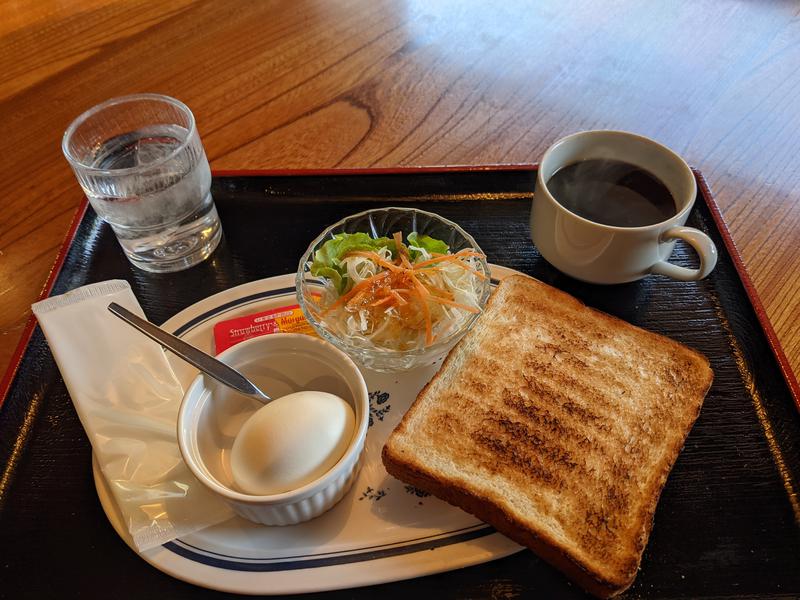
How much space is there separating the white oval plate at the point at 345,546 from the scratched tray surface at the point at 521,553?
23mm

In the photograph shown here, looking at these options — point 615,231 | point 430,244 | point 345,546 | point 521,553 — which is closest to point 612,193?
point 615,231

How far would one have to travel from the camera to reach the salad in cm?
112

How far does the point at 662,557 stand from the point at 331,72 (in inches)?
65.5

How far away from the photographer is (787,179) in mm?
1623

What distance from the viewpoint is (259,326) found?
124cm

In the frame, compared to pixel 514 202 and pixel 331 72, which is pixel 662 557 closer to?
pixel 514 202

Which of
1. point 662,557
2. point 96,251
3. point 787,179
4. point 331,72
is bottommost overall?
point 662,557

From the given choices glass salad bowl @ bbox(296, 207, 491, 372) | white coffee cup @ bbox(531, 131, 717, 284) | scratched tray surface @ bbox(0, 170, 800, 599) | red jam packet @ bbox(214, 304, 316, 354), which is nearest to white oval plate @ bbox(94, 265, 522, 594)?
scratched tray surface @ bbox(0, 170, 800, 599)

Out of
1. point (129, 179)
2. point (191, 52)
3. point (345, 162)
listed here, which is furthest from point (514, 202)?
point (191, 52)

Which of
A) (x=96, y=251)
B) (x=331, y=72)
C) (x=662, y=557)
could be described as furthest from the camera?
(x=331, y=72)

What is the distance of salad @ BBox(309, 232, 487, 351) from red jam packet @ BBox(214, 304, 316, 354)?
0.31 feet

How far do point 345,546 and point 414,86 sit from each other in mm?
1447

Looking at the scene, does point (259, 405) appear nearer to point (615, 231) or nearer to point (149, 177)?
point (149, 177)

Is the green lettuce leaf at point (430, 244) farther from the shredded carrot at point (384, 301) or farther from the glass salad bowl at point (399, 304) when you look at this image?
the shredded carrot at point (384, 301)
